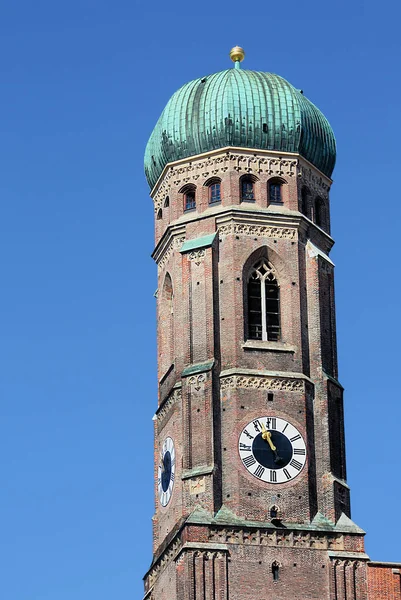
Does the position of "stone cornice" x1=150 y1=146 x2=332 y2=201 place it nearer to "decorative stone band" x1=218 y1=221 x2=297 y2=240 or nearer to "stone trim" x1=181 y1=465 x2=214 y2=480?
"decorative stone band" x1=218 y1=221 x2=297 y2=240

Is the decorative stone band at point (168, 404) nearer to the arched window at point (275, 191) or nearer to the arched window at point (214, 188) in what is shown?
the arched window at point (214, 188)

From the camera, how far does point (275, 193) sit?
8181cm

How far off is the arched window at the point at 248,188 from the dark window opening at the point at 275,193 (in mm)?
614

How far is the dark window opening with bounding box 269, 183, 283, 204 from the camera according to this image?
8162 cm

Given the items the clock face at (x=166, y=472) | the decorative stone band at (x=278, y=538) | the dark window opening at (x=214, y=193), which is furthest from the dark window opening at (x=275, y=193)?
the decorative stone band at (x=278, y=538)

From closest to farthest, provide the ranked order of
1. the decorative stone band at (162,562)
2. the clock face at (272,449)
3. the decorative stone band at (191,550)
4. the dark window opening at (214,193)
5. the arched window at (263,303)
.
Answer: the decorative stone band at (191,550) → the decorative stone band at (162,562) → the clock face at (272,449) → the arched window at (263,303) → the dark window opening at (214,193)

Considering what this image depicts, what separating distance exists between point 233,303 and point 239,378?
2.67 meters

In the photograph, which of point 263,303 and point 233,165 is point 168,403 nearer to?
point 263,303

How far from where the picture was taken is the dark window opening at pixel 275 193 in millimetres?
81625

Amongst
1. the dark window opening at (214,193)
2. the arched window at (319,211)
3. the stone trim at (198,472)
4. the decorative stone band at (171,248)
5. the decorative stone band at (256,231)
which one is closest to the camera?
the stone trim at (198,472)

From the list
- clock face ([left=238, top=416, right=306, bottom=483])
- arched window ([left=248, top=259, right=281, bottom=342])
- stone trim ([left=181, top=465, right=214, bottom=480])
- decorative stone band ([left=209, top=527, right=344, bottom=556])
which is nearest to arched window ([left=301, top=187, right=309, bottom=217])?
arched window ([left=248, top=259, right=281, bottom=342])

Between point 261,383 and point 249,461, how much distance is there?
2738 millimetres

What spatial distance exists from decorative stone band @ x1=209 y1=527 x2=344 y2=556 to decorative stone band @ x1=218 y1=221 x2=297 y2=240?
10.5 m

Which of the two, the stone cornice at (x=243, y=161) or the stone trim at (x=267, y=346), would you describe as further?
the stone cornice at (x=243, y=161)
